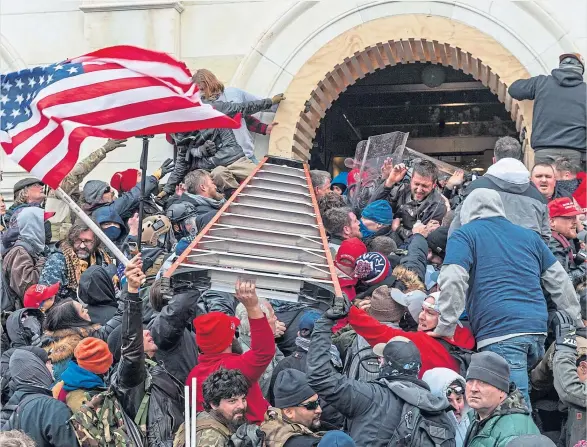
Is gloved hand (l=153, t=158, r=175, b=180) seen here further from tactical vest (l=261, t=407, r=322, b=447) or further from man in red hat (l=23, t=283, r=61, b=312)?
tactical vest (l=261, t=407, r=322, b=447)

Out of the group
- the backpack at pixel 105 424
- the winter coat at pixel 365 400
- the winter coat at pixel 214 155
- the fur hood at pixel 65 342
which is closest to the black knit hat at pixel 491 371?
the winter coat at pixel 365 400

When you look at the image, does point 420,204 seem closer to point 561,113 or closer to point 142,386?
point 561,113

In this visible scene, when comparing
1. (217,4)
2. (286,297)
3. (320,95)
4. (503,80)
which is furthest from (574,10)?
(286,297)

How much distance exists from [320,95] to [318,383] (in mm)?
7630

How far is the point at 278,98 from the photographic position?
15258 mm

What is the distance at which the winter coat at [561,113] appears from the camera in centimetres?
1367

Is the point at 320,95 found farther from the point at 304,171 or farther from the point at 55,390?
the point at 55,390

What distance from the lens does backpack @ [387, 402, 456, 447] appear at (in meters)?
8.18

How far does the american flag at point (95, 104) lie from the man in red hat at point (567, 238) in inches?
111

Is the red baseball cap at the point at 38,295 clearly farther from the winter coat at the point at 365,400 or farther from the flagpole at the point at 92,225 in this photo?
the winter coat at the point at 365,400

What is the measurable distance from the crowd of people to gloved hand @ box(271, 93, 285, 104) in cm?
261

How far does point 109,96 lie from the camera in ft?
32.4

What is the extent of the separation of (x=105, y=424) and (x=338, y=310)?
1.61m

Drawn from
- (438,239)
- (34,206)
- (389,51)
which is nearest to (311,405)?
(438,239)
